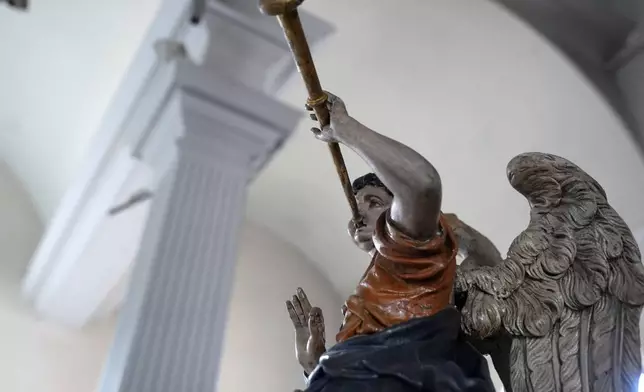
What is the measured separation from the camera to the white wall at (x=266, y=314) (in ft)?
18.2

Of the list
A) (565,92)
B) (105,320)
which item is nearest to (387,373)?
(565,92)

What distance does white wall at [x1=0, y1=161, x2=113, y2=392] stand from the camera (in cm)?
503

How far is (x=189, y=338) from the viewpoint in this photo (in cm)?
237

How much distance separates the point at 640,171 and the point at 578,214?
11.4 ft

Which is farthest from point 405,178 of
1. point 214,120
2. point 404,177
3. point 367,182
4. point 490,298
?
point 214,120

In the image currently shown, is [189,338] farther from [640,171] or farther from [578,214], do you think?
[640,171]

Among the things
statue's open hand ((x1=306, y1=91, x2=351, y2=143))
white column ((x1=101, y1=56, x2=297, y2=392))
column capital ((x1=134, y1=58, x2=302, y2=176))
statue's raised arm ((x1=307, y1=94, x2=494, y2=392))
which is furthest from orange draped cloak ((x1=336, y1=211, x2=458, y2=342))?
column capital ((x1=134, y1=58, x2=302, y2=176))

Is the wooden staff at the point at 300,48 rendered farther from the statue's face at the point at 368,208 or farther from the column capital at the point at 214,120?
the column capital at the point at 214,120

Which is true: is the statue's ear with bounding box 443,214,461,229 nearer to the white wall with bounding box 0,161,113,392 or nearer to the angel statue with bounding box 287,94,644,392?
the angel statue with bounding box 287,94,644,392

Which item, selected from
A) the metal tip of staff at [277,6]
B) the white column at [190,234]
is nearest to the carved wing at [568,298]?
the metal tip of staff at [277,6]

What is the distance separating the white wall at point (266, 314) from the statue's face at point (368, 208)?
3.89m

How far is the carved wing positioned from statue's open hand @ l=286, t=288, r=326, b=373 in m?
0.28

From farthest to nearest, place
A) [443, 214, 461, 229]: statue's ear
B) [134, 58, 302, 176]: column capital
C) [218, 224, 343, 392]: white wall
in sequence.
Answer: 1. [218, 224, 343, 392]: white wall
2. [134, 58, 302, 176]: column capital
3. [443, 214, 461, 229]: statue's ear

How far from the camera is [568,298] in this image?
47.5 inches
